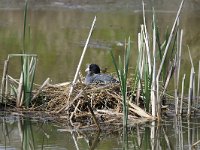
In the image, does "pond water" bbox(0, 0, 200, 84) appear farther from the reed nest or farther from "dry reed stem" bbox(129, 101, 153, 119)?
"dry reed stem" bbox(129, 101, 153, 119)

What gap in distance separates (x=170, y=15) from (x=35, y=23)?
5.56m

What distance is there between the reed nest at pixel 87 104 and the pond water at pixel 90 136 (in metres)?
0.34

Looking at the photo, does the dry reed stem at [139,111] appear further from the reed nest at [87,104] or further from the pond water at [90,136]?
the pond water at [90,136]

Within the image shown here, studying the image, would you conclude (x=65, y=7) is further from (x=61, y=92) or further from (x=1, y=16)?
(x=61, y=92)

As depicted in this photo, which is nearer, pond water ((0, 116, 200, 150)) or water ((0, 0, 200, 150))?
pond water ((0, 116, 200, 150))

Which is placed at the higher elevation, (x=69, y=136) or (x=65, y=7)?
(x=65, y=7)

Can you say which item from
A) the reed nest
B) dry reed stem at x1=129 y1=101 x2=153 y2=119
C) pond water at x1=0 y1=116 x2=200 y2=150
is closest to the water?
pond water at x1=0 y1=116 x2=200 y2=150

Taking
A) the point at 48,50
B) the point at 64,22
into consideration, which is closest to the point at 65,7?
the point at 64,22

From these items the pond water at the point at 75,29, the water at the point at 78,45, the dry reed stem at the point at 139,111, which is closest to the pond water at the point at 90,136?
the water at the point at 78,45

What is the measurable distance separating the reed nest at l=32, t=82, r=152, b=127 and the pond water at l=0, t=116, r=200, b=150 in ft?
1.13

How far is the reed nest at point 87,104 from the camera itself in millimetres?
12000

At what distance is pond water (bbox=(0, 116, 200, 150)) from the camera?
10586 millimetres

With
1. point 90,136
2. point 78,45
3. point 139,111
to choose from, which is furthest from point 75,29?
point 90,136

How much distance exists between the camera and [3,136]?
36.3ft
